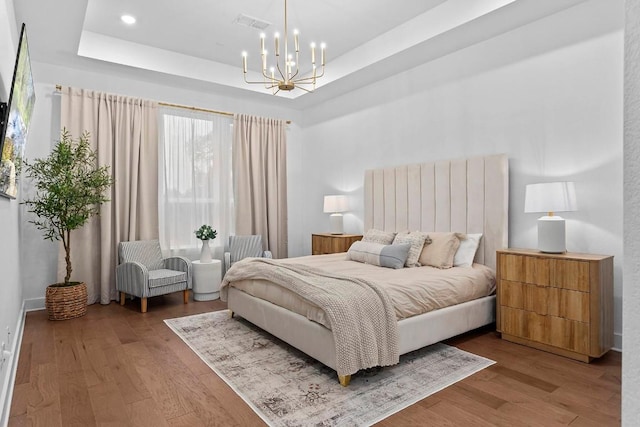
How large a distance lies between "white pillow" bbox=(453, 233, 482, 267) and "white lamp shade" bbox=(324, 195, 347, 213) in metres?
1.96

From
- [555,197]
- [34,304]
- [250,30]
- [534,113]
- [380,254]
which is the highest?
[250,30]

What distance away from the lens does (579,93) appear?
10.9ft

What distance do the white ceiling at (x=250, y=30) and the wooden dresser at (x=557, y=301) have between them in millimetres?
2212

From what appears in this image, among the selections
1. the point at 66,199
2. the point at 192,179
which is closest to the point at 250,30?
the point at 192,179

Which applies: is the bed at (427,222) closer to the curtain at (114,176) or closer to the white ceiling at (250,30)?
the white ceiling at (250,30)

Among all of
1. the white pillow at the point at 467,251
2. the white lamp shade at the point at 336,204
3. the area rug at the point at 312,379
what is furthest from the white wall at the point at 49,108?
the white pillow at the point at 467,251

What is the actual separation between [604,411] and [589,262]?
106 centimetres

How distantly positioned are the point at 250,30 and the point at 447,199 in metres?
2.89

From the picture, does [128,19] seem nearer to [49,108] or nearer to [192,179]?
[49,108]

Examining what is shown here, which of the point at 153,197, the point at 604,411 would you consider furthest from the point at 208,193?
the point at 604,411

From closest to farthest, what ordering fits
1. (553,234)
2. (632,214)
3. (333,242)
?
(632,214)
(553,234)
(333,242)

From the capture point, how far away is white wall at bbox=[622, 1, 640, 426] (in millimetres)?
537

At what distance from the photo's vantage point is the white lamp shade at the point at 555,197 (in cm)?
307

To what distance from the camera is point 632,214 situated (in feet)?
1.78
